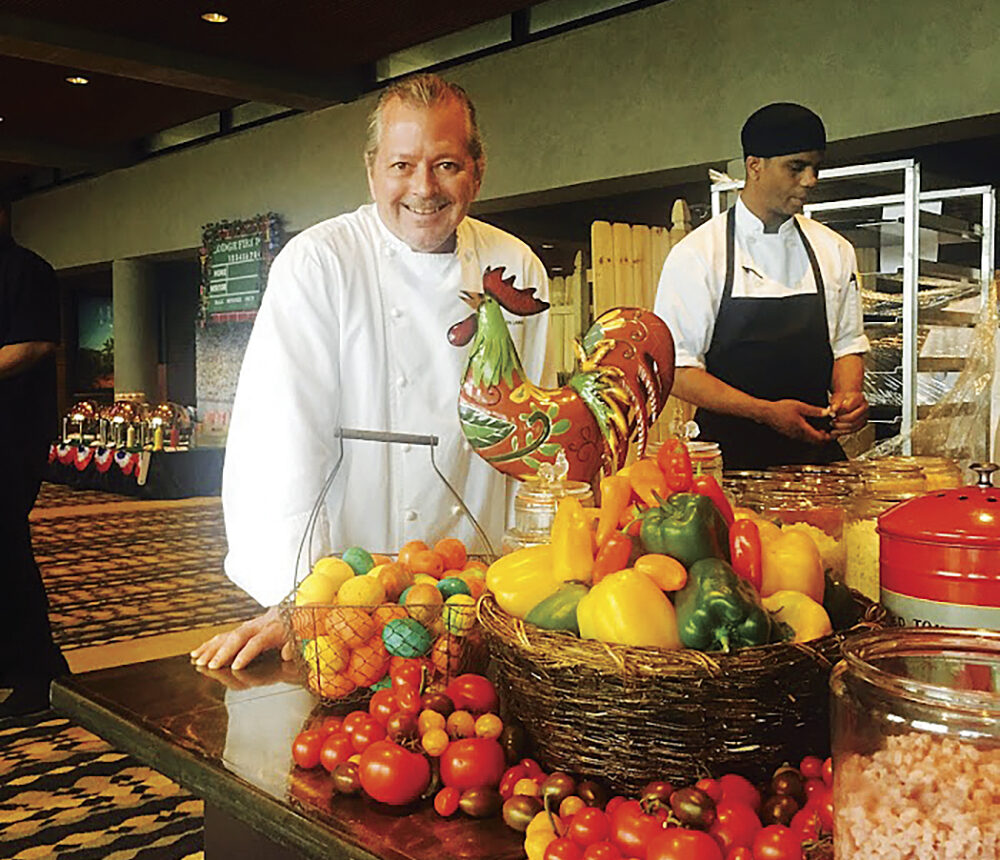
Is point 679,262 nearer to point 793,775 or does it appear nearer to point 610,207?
point 793,775

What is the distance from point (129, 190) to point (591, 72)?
668 centimetres

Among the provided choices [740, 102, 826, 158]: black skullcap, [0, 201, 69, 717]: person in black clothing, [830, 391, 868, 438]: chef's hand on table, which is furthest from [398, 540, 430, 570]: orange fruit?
[0, 201, 69, 717]: person in black clothing

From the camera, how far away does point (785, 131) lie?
275 centimetres

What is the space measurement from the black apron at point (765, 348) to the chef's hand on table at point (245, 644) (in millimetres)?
1654

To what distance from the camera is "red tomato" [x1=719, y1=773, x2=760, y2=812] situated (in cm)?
90

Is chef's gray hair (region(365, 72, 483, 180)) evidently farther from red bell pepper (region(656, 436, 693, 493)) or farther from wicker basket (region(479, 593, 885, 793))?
wicker basket (region(479, 593, 885, 793))

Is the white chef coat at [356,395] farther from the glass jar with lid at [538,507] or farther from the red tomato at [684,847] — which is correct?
the red tomato at [684,847]

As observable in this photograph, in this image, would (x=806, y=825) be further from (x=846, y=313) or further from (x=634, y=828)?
(x=846, y=313)

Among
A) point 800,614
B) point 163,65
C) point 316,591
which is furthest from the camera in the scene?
point 163,65

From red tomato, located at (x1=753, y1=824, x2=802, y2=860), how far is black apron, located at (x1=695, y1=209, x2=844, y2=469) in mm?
2085

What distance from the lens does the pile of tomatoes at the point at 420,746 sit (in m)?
0.99

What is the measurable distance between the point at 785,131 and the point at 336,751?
2.17 metres

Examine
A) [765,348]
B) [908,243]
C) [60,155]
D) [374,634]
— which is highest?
[60,155]

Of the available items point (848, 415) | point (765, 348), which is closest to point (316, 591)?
point (848, 415)
